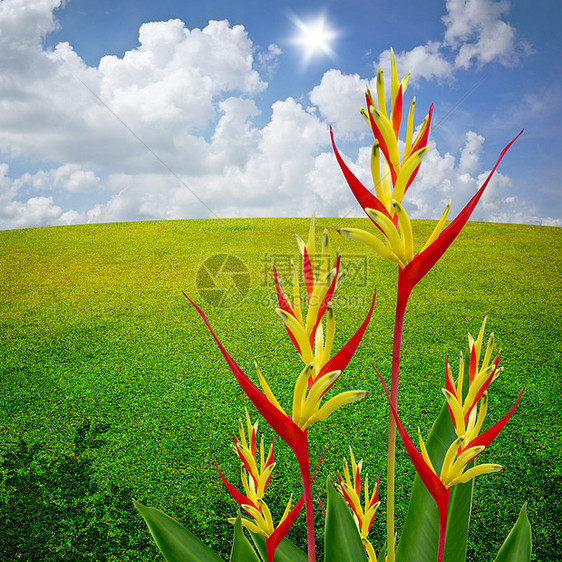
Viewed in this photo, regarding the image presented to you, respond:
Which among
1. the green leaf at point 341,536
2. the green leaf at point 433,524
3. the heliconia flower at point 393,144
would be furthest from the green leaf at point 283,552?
the heliconia flower at point 393,144

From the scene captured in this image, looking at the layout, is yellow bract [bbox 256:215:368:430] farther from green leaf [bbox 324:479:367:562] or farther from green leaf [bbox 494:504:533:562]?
green leaf [bbox 494:504:533:562]

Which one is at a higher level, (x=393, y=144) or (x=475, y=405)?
(x=393, y=144)

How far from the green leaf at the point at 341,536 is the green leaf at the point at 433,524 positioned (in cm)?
10

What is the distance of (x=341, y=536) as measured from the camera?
823 millimetres

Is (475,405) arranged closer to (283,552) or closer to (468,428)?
(468,428)

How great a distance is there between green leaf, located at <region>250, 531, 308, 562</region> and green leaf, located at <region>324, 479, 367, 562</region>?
0.13 metres

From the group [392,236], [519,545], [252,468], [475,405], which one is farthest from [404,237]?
[519,545]

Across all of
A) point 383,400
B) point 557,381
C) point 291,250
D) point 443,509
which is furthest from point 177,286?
point 443,509

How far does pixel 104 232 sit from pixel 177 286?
5389 mm

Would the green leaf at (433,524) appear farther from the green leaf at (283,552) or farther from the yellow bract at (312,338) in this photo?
the yellow bract at (312,338)

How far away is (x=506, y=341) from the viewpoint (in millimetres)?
3965

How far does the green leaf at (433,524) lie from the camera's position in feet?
2.68

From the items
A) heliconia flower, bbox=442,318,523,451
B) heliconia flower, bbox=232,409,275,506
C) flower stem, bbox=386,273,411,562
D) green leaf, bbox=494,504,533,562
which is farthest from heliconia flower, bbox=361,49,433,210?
green leaf, bbox=494,504,533,562

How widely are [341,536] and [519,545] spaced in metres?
0.39
